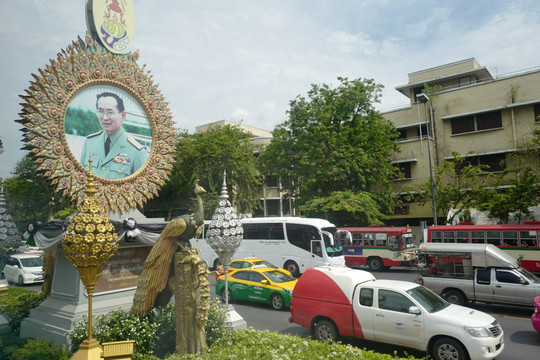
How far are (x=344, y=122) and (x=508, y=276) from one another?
1975 cm

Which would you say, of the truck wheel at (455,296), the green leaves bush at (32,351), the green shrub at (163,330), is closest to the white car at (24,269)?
the green leaves bush at (32,351)

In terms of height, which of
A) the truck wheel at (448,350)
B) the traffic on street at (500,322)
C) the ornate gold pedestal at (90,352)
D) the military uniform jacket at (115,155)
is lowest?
the traffic on street at (500,322)

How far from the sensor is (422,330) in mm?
8188

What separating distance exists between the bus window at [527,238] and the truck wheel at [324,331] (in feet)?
48.2

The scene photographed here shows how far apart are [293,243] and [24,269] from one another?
14.9 m

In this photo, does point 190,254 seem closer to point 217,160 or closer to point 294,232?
point 294,232

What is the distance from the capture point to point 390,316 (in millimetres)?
8586

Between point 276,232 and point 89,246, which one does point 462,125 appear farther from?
point 89,246

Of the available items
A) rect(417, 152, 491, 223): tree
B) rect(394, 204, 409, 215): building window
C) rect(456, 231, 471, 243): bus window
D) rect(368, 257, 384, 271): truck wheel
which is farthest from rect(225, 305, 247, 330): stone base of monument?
rect(394, 204, 409, 215): building window

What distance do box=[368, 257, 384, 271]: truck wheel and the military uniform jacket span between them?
18.2 meters

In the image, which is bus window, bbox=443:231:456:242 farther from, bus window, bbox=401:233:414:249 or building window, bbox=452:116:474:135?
building window, bbox=452:116:474:135

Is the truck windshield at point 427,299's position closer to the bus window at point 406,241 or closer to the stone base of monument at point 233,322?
the stone base of monument at point 233,322

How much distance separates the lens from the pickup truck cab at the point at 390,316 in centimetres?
785

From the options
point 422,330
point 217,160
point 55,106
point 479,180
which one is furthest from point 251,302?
point 479,180
